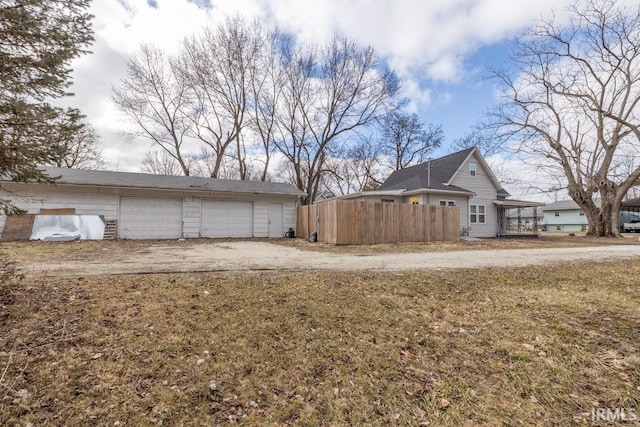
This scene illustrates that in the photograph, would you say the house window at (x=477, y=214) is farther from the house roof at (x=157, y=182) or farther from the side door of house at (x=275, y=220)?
the side door of house at (x=275, y=220)

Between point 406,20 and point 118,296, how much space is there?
415 inches

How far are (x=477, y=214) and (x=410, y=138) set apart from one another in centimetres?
1269

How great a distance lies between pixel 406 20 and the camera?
9.41 metres

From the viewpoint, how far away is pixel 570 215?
37.7 meters

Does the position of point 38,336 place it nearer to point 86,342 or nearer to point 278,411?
point 86,342

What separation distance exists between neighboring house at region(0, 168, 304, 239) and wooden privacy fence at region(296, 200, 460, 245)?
2887 millimetres


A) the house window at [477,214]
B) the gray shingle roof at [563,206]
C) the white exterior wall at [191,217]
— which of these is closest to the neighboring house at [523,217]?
the gray shingle roof at [563,206]

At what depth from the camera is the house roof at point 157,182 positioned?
1282 centimetres

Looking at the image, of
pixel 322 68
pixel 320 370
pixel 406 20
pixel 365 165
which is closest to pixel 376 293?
pixel 320 370

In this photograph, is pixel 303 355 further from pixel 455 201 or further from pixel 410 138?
pixel 410 138

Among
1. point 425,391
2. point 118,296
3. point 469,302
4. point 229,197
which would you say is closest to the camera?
point 425,391

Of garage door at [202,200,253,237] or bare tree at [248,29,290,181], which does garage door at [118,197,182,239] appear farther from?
bare tree at [248,29,290,181]

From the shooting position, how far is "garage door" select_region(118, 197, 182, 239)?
44.1 feet

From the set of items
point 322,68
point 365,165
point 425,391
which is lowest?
point 425,391
